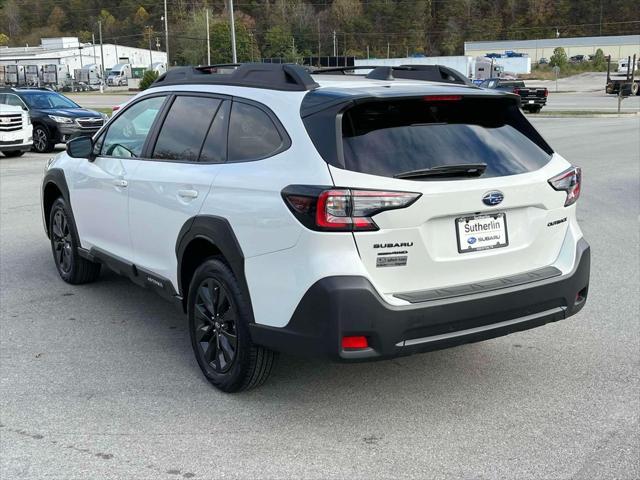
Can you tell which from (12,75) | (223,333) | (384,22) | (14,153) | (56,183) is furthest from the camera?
(384,22)

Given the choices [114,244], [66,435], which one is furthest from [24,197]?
[66,435]

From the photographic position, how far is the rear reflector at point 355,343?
3547mm

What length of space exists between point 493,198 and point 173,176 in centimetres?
200

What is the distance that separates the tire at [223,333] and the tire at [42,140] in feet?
55.7

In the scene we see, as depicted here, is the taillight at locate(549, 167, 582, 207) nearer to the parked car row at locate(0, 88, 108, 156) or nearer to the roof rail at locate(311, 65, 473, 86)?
the roof rail at locate(311, 65, 473, 86)

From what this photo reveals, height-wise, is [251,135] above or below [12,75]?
above

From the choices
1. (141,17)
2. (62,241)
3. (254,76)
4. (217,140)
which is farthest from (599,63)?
(141,17)

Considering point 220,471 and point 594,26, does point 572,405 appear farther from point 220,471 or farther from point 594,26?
point 594,26

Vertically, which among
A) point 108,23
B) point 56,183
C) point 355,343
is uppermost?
point 108,23

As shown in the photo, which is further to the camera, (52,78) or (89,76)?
(89,76)

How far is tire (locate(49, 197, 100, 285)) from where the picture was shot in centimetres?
636

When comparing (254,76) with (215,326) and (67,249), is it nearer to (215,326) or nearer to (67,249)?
(215,326)

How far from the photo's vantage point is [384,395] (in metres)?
4.29

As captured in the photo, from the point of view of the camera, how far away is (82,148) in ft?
19.3
